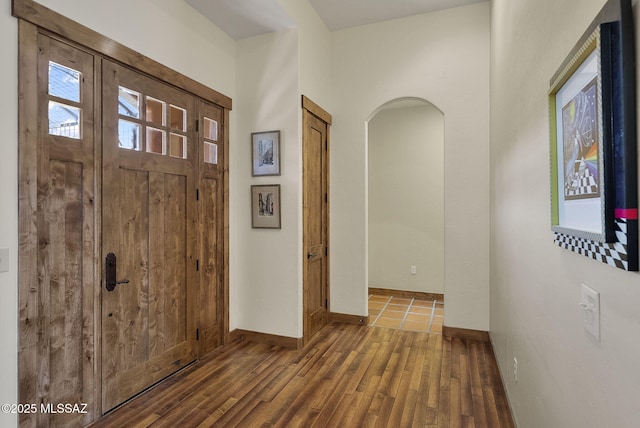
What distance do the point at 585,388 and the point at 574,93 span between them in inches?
35.2

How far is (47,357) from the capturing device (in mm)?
1981

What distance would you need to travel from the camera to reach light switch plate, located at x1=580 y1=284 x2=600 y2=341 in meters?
0.93

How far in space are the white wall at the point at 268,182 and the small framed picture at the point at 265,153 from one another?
0.17ft

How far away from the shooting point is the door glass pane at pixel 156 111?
8.76 feet

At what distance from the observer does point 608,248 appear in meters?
0.83

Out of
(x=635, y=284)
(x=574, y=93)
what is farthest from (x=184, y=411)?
(x=574, y=93)

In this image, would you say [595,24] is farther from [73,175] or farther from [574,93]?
[73,175]

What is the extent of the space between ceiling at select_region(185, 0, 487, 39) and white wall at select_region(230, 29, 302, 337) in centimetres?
16

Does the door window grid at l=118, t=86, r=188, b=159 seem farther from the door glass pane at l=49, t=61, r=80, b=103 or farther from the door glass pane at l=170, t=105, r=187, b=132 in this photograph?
the door glass pane at l=49, t=61, r=80, b=103

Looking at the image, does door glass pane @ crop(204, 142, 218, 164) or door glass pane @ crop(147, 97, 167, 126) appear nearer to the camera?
door glass pane @ crop(147, 97, 167, 126)

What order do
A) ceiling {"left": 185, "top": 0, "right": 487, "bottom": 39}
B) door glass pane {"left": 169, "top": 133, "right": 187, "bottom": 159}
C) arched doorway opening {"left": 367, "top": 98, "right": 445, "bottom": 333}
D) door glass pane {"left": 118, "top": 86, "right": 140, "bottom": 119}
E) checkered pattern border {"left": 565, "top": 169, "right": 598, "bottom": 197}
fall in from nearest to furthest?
checkered pattern border {"left": 565, "top": 169, "right": 598, "bottom": 197} < door glass pane {"left": 118, "top": 86, "right": 140, "bottom": 119} < door glass pane {"left": 169, "top": 133, "right": 187, "bottom": 159} < ceiling {"left": 185, "top": 0, "right": 487, "bottom": 39} < arched doorway opening {"left": 367, "top": 98, "right": 445, "bottom": 333}
